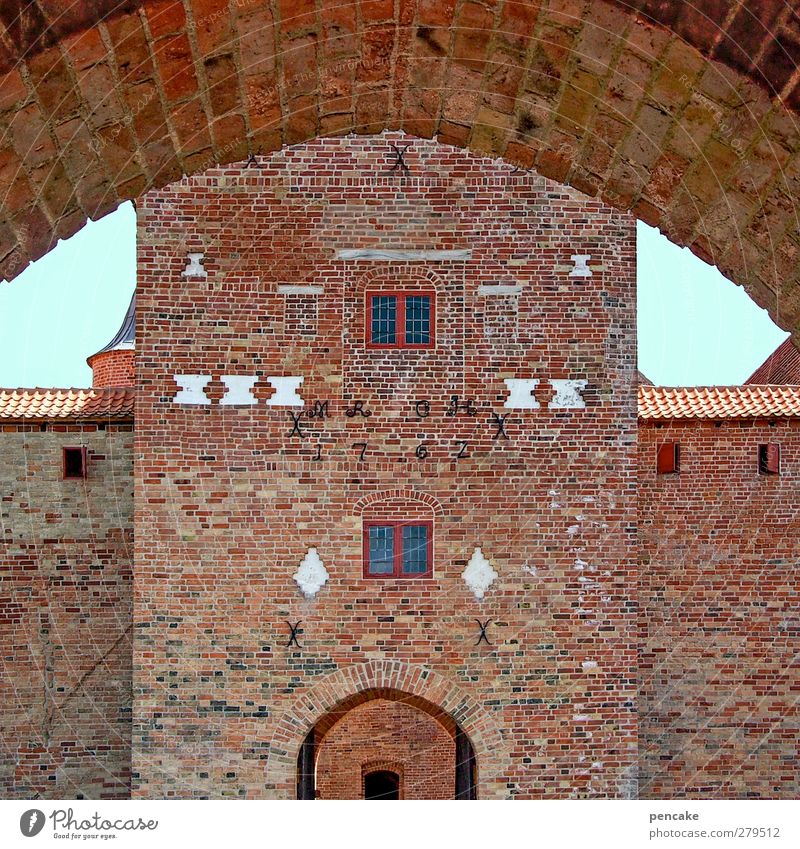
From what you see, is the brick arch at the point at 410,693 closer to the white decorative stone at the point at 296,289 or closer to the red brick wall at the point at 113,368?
the white decorative stone at the point at 296,289

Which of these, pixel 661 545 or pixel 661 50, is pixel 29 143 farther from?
pixel 661 545

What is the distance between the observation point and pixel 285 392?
1257 cm

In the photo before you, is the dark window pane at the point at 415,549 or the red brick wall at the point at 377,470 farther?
the dark window pane at the point at 415,549

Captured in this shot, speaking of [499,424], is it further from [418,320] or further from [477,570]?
[477,570]

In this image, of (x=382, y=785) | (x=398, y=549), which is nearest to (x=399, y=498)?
(x=398, y=549)

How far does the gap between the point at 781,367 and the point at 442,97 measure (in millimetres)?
19175

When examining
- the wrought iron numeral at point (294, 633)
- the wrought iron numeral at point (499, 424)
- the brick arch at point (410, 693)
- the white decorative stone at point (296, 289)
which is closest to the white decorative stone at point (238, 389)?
the white decorative stone at point (296, 289)

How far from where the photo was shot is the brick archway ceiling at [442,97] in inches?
155

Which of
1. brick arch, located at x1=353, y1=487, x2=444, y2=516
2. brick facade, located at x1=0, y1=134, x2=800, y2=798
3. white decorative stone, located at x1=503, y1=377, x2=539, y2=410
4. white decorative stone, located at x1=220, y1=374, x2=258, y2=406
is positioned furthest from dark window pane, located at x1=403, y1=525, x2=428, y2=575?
white decorative stone, located at x1=220, y1=374, x2=258, y2=406

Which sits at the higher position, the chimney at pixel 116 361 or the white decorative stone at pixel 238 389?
the chimney at pixel 116 361

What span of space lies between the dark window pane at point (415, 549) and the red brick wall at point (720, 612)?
3.41 meters

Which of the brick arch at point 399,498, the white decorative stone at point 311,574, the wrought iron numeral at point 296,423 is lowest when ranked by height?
the white decorative stone at point 311,574
